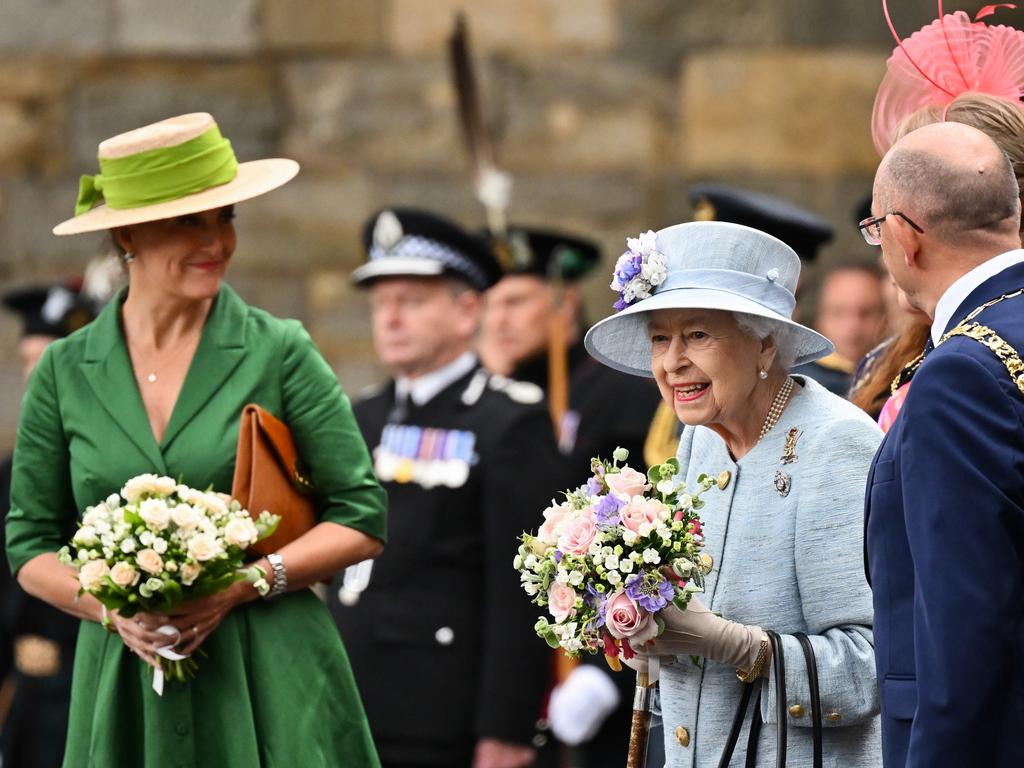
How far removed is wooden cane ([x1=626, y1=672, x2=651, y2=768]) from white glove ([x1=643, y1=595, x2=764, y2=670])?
0.62ft

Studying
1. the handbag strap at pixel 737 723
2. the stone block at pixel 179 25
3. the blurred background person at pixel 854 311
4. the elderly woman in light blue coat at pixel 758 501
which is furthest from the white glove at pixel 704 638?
the stone block at pixel 179 25

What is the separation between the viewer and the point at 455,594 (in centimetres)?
592

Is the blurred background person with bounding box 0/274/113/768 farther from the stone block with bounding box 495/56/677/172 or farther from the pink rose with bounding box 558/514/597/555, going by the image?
the pink rose with bounding box 558/514/597/555

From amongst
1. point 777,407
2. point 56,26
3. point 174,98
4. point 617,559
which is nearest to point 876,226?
point 777,407

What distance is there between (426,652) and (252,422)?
1.76 m

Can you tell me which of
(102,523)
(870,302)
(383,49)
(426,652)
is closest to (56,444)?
(102,523)

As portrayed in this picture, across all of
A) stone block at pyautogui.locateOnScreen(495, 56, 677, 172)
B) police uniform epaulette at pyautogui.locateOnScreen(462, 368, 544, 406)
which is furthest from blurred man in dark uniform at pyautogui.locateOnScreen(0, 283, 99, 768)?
stone block at pyautogui.locateOnScreen(495, 56, 677, 172)

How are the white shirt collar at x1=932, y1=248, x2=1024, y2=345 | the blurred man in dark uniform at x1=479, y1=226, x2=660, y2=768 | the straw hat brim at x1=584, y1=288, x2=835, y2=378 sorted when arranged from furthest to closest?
1. the blurred man in dark uniform at x1=479, y1=226, x2=660, y2=768
2. the straw hat brim at x1=584, y1=288, x2=835, y2=378
3. the white shirt collar at x1=932, y1=248, x2=1024, y2=345

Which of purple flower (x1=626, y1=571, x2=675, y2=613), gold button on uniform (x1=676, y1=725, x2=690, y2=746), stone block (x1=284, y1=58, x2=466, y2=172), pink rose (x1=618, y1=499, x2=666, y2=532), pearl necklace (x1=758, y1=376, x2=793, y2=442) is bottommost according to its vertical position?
gold button on uniform (x1=676, y1=725, x2=690, y2=746)

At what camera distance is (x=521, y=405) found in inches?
242

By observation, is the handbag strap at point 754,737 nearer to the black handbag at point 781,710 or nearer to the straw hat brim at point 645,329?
the black handbag at point 781,710

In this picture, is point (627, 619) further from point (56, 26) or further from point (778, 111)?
point (56, 26)

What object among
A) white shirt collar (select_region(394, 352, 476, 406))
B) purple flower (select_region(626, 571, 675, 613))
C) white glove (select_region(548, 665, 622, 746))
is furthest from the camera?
white shirt collar (select_region(394, 352, 476, 406))

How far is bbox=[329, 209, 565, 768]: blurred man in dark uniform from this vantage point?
5836mm
